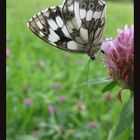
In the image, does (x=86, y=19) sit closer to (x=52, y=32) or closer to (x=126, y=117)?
(x=52, y=32)

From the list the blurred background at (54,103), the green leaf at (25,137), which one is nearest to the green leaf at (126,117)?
the blurred background at (54,103)

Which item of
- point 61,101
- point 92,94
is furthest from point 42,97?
point 92,94

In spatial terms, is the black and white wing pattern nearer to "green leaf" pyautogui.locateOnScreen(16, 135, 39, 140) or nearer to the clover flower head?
the clover flower head

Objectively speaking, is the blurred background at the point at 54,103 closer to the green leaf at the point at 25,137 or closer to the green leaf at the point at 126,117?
the green leaf at the point at 25,137

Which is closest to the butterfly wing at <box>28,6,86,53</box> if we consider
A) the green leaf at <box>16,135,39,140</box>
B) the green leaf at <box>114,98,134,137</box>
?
the green leaf at <box>114,98,134,137</box>

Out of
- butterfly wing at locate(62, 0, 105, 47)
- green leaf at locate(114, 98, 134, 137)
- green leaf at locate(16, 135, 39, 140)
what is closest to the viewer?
green leaf at locate(114, 98, 134, 137)

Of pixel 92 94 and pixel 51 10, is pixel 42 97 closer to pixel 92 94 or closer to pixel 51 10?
pixel 92 94
